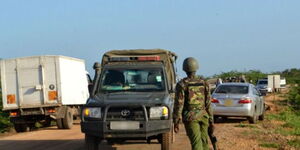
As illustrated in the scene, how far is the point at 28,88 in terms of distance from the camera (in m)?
18.7

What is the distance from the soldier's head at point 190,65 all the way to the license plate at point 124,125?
191 cm

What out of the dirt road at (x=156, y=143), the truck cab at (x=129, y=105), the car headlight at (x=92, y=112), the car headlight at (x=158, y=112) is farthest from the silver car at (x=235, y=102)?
the car headlight at (x=92, y=112)

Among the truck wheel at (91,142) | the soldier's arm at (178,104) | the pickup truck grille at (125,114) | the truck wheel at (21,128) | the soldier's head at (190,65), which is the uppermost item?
the soldier's head at (190,65)

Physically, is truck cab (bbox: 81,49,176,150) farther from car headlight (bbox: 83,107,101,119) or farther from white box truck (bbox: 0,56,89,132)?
white box truck (bbox: 0,56,89,132)

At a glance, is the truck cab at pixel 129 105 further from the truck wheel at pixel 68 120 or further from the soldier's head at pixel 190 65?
the truck wheel at pixel 68 120

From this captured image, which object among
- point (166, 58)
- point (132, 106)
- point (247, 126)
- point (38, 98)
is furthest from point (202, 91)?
point (38, 98)

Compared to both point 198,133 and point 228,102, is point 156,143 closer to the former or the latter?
point 198,133

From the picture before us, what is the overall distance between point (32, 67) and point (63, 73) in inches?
47.4

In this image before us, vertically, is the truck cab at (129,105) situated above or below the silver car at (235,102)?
above

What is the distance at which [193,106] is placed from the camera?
24.9 ft

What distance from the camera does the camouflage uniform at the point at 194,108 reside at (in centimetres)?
745

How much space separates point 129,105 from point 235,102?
30.7 feet

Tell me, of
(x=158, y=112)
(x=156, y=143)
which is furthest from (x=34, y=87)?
(x=158, y=112)

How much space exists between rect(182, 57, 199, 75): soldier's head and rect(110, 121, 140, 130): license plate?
6.28 feet
